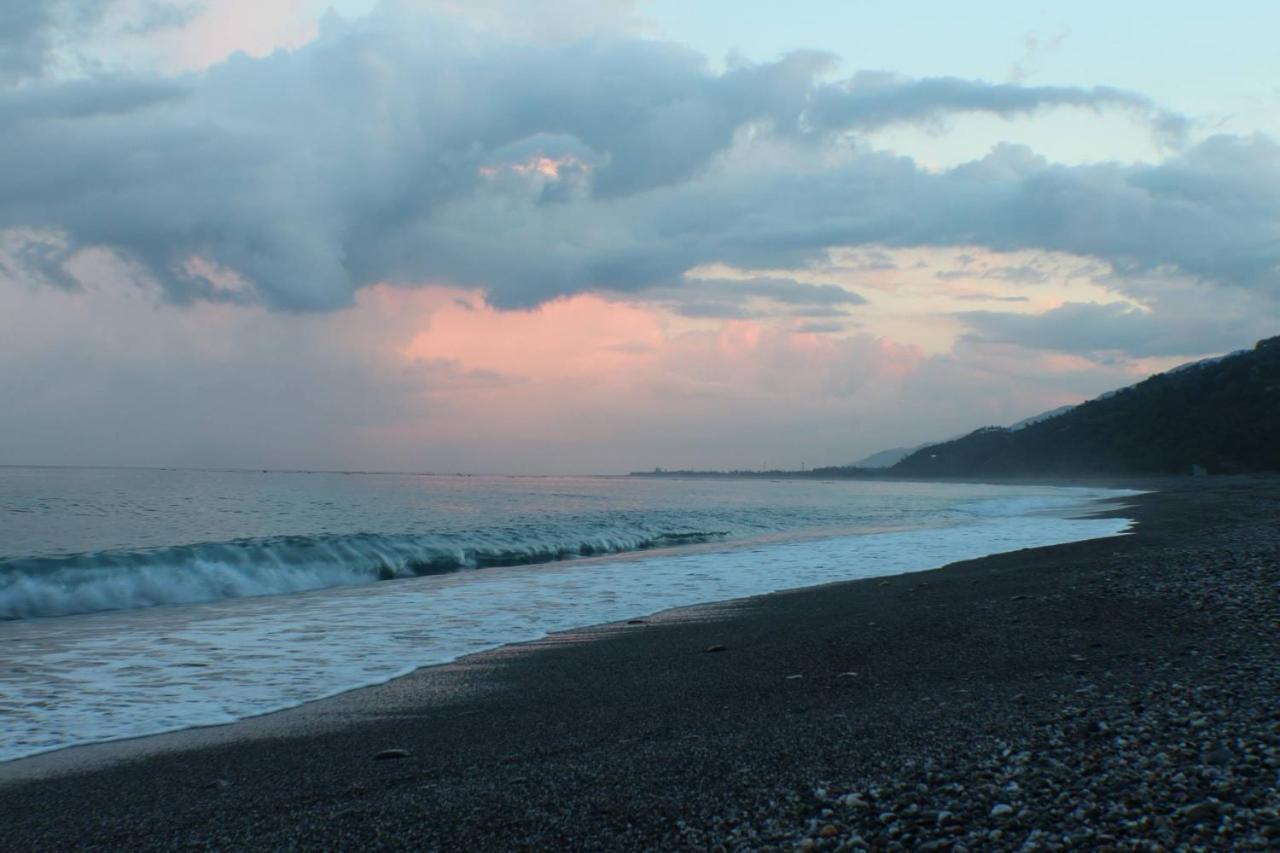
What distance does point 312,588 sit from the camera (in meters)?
16.6

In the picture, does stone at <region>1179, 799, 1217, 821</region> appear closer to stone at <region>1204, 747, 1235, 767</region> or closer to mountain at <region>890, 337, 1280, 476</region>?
stone at <region>1204, 747, 1235, 767</region>

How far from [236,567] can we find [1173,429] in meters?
94.6

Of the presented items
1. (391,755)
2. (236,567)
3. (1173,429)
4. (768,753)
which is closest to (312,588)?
(236,567)

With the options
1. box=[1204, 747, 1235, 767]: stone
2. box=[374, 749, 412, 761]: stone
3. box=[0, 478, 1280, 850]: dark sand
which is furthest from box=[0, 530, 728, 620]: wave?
box=[1204, 747, 1235, 767]: stone

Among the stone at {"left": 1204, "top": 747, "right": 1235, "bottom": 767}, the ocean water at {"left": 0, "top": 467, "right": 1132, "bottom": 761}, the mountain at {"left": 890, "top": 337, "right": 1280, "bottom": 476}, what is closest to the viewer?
the stone at {"left": 1204, "top": 747, "right": 1235, "bottom": 767}

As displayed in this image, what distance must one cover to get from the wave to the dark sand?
947cm

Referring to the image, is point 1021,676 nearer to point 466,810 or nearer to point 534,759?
point 534,759

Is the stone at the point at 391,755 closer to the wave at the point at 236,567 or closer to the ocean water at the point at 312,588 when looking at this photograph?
the ocean water at the point at 312,588

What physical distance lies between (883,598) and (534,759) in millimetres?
7637

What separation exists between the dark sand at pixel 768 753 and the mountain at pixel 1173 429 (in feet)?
258

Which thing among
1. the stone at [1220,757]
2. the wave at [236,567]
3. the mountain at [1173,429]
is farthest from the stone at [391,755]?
the mountain at [1173,429]

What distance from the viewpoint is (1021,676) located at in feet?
19.3

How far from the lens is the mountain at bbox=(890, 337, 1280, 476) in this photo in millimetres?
75875

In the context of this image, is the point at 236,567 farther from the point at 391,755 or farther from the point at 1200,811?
the point at 1200,811
